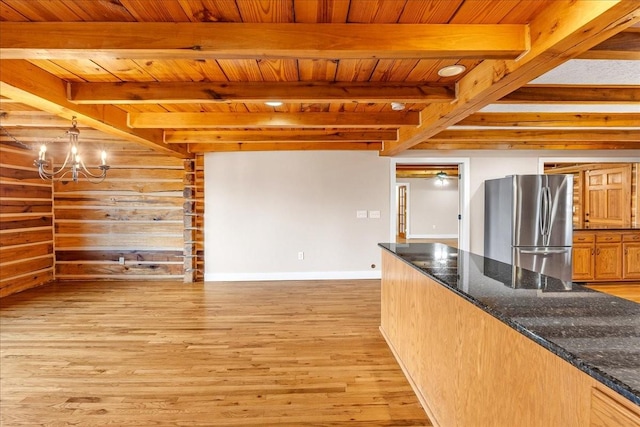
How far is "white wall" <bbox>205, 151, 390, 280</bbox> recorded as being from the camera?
5449 millimetres

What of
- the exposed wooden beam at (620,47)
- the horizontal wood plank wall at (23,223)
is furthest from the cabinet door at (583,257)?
the horizontal wood plank wall at (23,223)

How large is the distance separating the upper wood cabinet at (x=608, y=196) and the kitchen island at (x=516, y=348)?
5.02 meters

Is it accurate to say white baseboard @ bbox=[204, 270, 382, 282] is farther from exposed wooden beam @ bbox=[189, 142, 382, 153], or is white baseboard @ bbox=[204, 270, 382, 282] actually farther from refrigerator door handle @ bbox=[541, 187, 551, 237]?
refrigerator door handle @ bbox=[541, 187, 551, 237]

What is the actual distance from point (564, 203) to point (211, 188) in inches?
210

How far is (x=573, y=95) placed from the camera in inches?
106

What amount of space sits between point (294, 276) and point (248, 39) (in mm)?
4293

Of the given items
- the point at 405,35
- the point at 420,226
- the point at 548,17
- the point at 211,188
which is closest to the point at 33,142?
the point at 211,188

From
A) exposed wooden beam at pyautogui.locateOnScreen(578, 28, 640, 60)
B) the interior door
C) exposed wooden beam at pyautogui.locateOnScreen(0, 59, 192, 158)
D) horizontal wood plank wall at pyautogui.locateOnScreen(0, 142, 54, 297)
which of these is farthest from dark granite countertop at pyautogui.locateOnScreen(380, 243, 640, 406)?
the interior door

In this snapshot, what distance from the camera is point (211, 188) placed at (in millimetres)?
5441

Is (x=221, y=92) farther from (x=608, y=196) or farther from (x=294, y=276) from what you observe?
(x=608, y=196)

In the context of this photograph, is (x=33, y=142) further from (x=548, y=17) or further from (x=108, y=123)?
(x=548, y=17)

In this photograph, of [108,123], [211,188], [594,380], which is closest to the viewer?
[594,380]

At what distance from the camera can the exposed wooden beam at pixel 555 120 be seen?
359cm

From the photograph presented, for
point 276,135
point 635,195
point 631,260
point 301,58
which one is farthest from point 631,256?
point 301,58
